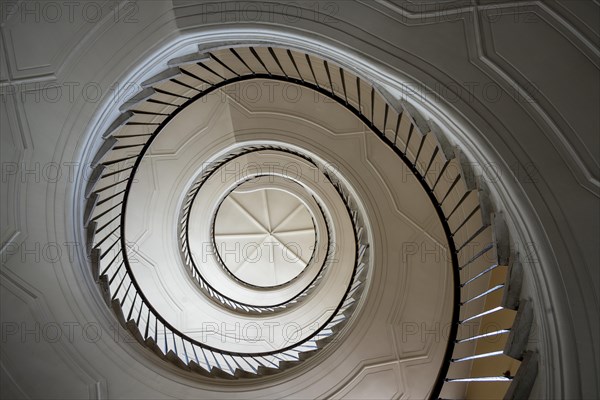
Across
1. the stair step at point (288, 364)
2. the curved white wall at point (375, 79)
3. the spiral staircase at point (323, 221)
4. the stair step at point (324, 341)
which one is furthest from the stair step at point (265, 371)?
the curved white wall at point (375, 79)

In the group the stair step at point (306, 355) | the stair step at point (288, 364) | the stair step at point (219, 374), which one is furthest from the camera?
the stair step at point (306, 355)

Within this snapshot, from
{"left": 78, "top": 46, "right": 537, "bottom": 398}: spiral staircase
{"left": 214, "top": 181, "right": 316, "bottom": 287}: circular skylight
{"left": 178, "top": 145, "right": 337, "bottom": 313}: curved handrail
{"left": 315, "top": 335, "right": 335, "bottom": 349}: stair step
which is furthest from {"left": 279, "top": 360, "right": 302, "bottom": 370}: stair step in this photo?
{"left": 214, "top": 181, "right": 316, "bottom": 287}: circular skylight

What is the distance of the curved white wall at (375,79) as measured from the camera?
312cm

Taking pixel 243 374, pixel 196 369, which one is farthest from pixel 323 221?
pixel 196 369

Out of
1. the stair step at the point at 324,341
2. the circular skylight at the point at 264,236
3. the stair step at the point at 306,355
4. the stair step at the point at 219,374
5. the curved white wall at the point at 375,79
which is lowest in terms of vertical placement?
the stair step at the point at 219,374

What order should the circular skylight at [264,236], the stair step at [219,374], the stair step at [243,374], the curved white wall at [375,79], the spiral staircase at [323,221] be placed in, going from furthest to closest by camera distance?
1. the circular skylight at [264,236]
2. the stair step at [243,374]
3. the stair step at [219,374]
4. the spiral staircase at [323,221]
5. the curved white wall at [375,79]

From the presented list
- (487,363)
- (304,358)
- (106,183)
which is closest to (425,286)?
(487,363)

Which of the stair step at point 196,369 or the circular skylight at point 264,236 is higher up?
the circular skylight at point 264,236

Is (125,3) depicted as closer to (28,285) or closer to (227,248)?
(28,285)

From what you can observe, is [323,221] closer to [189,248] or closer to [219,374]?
[189,248]

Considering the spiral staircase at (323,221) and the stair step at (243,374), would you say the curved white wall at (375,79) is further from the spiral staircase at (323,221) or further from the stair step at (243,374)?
the stair step at (243,374)

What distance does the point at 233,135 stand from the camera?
8.75 meters

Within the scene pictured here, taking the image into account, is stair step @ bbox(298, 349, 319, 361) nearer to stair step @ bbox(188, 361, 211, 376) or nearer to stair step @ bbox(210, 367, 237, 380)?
stair step @ bbox(210, 367, 237, 380)

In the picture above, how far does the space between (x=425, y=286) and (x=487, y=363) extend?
158 cm
